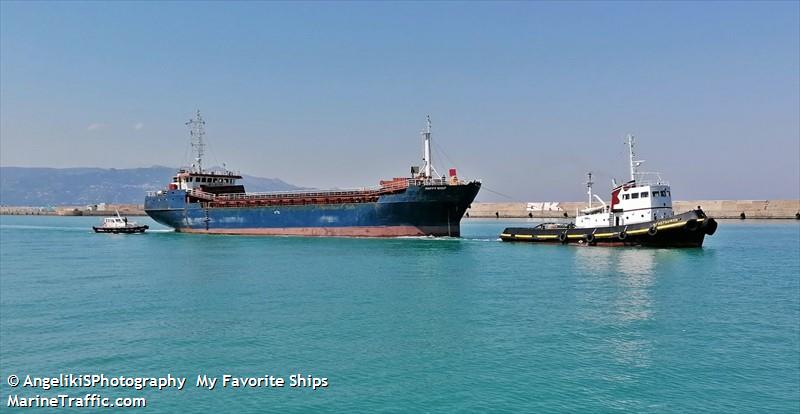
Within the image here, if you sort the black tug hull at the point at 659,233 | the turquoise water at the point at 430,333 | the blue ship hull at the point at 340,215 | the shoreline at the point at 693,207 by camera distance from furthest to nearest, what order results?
the shoreline at the point at 693,207 < the blue ship hull at the point at 340,215 < the black tug hull at the point at 659,233 < the turquoise water at the point at 430,333

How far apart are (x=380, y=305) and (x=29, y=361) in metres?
10.8

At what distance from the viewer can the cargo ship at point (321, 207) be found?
46750 millimetres

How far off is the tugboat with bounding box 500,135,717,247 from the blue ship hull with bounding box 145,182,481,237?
28.0 feet

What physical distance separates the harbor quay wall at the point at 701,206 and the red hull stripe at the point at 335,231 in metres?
56.7

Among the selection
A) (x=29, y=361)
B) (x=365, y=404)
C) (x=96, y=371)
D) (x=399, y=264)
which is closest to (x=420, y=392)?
(x=365, y=404)

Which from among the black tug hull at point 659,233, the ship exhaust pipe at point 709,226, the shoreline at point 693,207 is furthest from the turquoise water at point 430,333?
the shoreline at point 693,207

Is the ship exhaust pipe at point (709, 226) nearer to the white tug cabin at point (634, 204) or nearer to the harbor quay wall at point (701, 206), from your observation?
the white tug cabin at point (634, 204)

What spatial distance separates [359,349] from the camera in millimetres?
15023

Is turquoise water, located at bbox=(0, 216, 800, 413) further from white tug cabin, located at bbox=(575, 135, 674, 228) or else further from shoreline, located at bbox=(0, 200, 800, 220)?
shoreline, located at bbox=(0, 200, 800, 220)

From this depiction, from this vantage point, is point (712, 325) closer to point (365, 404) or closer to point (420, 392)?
point (420, 392)

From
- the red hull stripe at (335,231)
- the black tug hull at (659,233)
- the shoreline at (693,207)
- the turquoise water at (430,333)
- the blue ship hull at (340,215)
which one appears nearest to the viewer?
the turquoise water at (430,333)

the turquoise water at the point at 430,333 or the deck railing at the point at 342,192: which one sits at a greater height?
the deck railing at the point at 342,192

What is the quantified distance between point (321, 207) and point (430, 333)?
120ft

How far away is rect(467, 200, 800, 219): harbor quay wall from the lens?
89.8 metres
